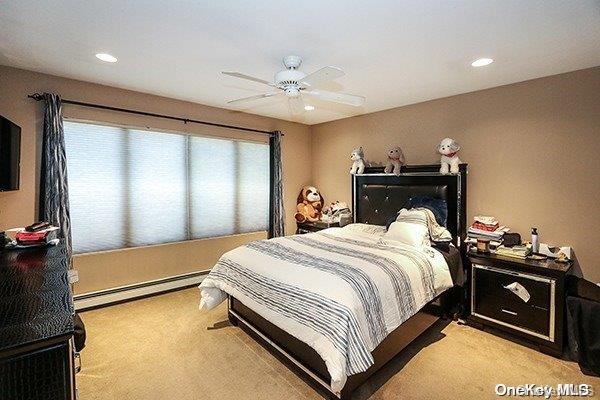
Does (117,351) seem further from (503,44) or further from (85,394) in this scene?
(503,44)

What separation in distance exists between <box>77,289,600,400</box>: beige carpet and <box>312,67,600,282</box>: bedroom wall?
1.22 metres

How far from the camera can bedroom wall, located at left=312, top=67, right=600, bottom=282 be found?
2605mm

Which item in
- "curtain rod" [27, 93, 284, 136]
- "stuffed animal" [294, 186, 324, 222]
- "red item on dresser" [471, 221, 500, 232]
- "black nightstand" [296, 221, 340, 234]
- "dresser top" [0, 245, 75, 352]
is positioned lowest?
"black nightstand" [296, 221, 340, 234]

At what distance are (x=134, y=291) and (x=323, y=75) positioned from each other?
3357 millimetres

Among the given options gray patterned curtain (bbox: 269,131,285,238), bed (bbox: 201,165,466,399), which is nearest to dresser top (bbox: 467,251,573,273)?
bed (bbox: 201,165,466,399)

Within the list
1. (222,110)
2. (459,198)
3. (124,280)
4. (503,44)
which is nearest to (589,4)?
(503,44)

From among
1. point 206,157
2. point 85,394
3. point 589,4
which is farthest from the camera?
point 206,157

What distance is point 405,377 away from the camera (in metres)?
2.11

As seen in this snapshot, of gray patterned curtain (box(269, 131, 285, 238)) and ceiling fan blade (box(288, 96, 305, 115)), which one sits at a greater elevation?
ceiling fan blade (box(288, 96, 305, 115))

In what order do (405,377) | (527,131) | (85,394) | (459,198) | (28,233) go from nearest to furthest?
(85,394) → (405,377) → (28,233) → (527,131) → (459,198)

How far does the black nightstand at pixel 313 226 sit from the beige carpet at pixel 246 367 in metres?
1.99

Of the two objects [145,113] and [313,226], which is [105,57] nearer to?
[145,113]

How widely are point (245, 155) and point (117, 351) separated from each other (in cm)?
291

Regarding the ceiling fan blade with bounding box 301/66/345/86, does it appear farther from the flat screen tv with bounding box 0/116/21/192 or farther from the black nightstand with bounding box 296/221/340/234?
the black nightstand with bounding box 296/221/340/234
